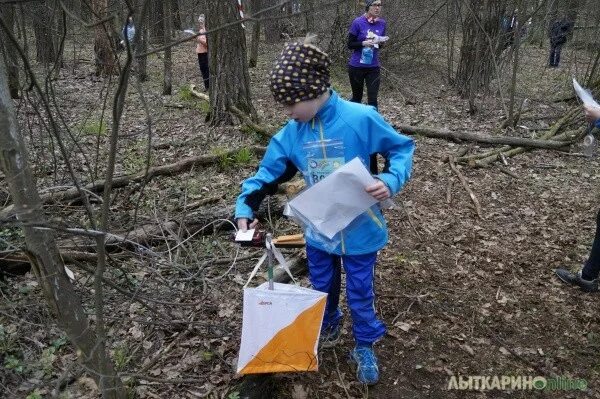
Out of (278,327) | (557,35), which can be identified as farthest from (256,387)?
(557,35)

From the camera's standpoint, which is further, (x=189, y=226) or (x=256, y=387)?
(x=189, y=226)

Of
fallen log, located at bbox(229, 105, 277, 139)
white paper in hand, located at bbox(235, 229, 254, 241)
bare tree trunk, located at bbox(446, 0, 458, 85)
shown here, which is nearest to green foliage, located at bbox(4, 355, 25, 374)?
white paper in hand, located at bbox(235, 229, 254, 241)

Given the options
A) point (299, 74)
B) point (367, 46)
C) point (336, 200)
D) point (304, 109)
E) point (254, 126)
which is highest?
point (299, 74)

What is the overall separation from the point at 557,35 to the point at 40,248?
1330 cm

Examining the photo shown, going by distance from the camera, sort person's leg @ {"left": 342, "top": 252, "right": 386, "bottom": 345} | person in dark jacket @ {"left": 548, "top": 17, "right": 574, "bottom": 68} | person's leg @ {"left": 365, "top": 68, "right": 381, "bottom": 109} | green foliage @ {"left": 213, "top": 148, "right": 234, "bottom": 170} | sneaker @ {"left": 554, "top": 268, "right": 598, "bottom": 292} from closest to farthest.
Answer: person's leg @ {"left": 342, "top": 252, "right": 386, "bottom": 345} → sneaker @ {"left": 554, "top": 268, "right": 598, "bottom": 292} → green foliage @ {"left": 213, "top": 148, "right": 234, "bottom": 170} → person's leg @ {"left": 365, "top": 68, "right": 381, "bottom": 109} → person in dark jacket @ {"left": 548, "top": 17, "right": 574, "bottom": 68}

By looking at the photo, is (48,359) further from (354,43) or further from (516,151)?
(354,43)

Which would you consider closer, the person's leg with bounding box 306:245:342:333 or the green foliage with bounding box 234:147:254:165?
the person's leg with bounding box 306:245:342:333

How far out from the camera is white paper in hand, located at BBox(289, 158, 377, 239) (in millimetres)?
2162

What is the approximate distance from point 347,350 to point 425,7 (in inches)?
480

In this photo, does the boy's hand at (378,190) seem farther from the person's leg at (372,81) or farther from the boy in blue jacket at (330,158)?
the person's leg at (372,81)

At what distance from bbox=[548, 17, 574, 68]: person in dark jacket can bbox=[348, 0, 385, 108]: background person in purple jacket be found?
702 centimetres

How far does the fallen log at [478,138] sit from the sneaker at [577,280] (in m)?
3.07

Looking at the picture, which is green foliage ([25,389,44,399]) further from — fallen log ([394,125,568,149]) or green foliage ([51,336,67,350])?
fallen log ([394,125,568,149])

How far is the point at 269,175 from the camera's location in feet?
8.16
